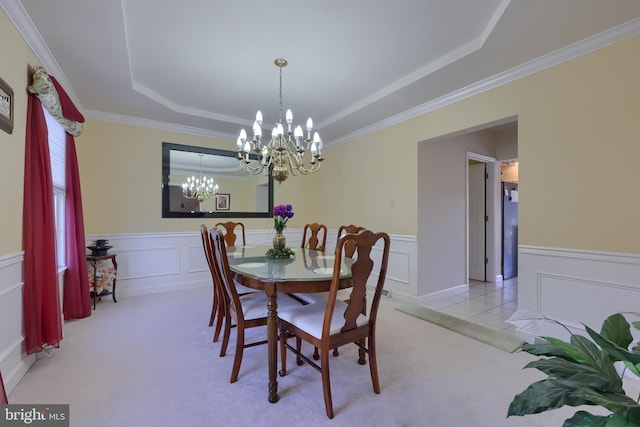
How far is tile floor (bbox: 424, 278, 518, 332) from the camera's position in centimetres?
312

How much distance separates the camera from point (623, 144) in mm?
2102

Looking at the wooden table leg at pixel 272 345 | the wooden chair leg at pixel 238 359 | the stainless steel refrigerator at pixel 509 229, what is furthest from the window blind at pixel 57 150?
the stainless steel refrigerator at pixel 509 229

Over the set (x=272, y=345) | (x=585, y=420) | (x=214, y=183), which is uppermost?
(x=214, y=183)

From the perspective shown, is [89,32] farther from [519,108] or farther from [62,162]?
[519,108]

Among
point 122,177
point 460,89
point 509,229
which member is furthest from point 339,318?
point 509,229

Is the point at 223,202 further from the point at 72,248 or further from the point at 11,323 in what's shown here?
the point at 11,323

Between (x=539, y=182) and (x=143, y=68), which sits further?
(x=143, y=68)

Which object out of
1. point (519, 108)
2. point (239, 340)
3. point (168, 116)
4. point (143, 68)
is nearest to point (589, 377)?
point (239, 340)

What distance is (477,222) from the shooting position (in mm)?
5027

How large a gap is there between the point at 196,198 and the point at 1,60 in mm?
2782

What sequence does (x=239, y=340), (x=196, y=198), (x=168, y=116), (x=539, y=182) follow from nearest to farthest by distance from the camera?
(x=239, y=340), (x=539, y=182), (x=168, y=116), (x=196, y=198)

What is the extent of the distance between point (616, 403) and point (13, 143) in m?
3.11

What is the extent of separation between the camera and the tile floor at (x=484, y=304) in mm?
3121

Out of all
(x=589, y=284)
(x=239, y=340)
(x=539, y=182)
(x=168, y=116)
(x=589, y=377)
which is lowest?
(x=239, y=340)
